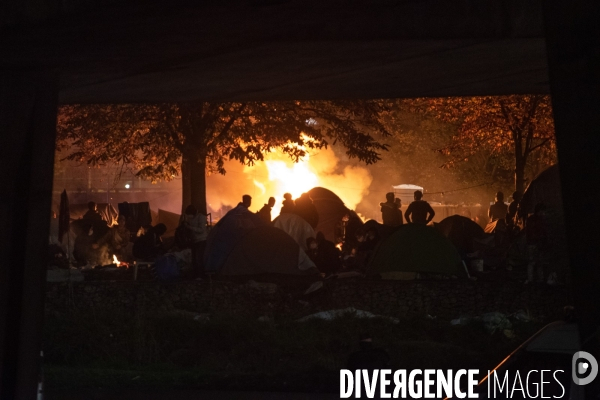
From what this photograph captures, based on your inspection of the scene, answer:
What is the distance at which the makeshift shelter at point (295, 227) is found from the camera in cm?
1998

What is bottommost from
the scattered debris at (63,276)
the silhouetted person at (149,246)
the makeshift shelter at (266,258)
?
the scattered debris at (63,276)

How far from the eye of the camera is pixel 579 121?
26.5 ft

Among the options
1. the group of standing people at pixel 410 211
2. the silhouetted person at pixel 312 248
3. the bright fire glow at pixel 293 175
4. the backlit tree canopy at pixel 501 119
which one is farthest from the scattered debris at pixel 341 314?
the bright fire glow at pixel 293 175

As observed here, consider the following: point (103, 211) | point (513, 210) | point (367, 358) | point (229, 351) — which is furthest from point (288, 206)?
point (103, 211)

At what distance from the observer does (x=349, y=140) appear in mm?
26047

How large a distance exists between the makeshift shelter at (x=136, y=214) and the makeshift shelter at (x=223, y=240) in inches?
314

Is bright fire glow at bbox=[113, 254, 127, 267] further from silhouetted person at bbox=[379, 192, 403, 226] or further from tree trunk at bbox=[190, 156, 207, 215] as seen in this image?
silhouetted person at bbox=[379, 192, 403, 226]

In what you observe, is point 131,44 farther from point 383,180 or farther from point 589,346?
point 383,180

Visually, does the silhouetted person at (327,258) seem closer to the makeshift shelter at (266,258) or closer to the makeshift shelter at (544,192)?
the makeshift shelter at (266,258)

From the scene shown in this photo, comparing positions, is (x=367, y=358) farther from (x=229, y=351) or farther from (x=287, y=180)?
(x=287, y=180)

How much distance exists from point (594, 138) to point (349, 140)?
1810cm

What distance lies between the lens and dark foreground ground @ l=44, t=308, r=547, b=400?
11938mm

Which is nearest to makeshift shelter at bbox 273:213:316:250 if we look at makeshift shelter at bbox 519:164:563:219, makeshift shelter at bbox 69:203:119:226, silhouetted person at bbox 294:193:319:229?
silhouetted person at bbox 294:193:319:229

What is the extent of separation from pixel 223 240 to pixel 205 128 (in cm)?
670
